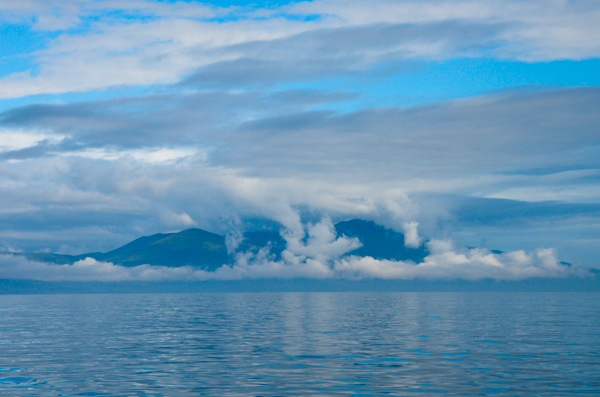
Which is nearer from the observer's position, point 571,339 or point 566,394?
point 566,394

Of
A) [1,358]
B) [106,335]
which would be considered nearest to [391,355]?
[1,358]

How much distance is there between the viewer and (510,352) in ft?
170

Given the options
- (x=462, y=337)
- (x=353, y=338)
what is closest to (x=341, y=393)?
(x=353, y=338)

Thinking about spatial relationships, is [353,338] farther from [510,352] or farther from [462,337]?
[510,352]

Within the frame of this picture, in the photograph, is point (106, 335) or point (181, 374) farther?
point (106, 335)

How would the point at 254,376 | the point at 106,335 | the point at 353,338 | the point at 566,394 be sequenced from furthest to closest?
1. the point at 106,335
2. the point at 353,338
3. the point at 254,376
4. the point at 566,394

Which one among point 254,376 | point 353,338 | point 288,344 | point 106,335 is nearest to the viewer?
point 254,376

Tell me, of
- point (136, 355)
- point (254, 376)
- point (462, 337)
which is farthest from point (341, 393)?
point (462, 337)

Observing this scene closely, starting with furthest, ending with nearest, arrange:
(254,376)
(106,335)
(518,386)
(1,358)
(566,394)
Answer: (106,335)
(1,358)
(254,376)
(518,386)
(566,394)

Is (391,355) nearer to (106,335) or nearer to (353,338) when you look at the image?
(353,338)

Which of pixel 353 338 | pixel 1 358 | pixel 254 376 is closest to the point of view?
pixel 254 376

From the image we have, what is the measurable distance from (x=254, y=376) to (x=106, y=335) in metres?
38.5

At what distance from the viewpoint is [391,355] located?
1950 inches

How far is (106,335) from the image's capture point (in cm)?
7044
